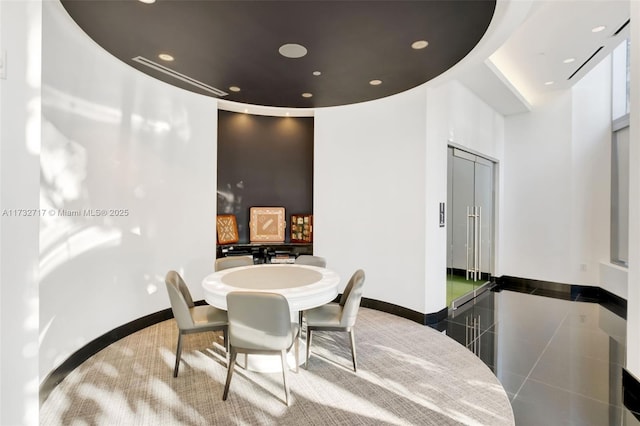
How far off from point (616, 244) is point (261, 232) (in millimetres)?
6482

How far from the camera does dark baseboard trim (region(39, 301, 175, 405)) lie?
2707 mm

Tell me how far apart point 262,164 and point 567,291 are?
6314 mm

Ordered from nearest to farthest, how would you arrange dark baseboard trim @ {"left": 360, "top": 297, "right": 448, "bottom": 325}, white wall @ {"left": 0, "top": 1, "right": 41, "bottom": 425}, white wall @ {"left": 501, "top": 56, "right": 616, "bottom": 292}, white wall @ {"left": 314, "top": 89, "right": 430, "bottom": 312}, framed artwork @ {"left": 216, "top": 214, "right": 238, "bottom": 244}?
white wall @ {"left": 0, "top": 1, "right": 41, "bottom": 425}, dark baseboard trim @ {"left": 360, "top": 297, "right": 448, "bottom": 325}, white wall @ {"left": 314, "top": 89, "right": 430, "bottom": 312}, framed artwork @ {"left": 216, "top": 214, "right": 238, "bottom": 244}, white wall @ {"left": 501, "top": 56, "right": 616, "bottom": 292}

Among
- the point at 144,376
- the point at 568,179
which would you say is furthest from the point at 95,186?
the point at 568,179

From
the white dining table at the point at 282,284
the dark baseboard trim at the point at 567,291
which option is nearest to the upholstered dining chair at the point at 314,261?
the white dining table at the point at 282,284

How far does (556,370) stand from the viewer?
10.4 ft

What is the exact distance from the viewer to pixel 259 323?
2.45 m

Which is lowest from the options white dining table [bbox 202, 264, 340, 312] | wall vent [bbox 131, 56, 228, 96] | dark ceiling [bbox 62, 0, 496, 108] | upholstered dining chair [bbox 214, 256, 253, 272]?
white dining table [bbox 202, 264, 340, 312]

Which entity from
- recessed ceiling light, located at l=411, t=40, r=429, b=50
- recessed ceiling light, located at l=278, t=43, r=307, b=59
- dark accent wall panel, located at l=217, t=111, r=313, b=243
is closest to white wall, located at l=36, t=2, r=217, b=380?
dark accent wall panel, located at l=217, t=111, r=313, b=243

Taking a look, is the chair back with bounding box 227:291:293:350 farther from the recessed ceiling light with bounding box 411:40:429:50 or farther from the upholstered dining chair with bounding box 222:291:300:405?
the recessed ceiling light with bounding box 411:40:429:50

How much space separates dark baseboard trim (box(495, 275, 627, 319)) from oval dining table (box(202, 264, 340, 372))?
4.84 metres

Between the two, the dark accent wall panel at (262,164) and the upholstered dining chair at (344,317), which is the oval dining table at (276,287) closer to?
the upholstered dining chair at (344,317)

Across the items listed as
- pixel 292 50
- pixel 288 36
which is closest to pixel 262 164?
pixel 292 50

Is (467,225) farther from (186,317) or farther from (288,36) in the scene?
(186,317)
